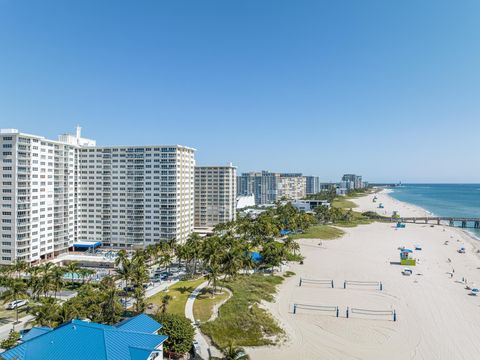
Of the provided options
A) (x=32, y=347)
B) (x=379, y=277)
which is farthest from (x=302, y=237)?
(x=32, y=347)

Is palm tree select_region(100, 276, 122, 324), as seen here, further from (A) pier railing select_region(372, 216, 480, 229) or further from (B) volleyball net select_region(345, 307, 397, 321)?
(A) pier railing select_region(372, 216, 480, 229)

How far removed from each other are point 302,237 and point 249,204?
7904cm

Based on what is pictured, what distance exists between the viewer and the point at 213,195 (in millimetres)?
117875

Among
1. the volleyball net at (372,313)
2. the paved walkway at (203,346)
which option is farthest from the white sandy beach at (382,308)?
the paved walkway at (203,346)

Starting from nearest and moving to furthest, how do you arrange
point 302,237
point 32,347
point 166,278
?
point 32,347 < point 166,278 < point 302,237

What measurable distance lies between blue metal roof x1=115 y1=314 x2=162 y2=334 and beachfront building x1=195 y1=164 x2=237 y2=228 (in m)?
84.6

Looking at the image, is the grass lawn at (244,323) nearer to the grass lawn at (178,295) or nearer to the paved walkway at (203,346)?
the paved walkway at (203,346)

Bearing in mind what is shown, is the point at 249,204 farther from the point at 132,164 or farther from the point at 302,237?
the point at 132,164

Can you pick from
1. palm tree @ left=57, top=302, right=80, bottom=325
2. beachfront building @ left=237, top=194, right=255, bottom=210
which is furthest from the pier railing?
palm tree @ left=57, top=302, right=80, bottom=325

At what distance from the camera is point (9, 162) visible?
67188mm

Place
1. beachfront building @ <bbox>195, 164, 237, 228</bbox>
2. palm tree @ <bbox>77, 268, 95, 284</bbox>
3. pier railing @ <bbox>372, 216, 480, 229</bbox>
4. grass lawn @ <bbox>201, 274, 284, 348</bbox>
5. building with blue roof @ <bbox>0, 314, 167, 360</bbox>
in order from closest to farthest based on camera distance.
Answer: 1. building with blue roof @ <bbox>0, 314, 167, 360</bbox>
2. grass lawn @ <bbox>201, 274, 284, 348</bbox>
3. palm tree @ <bbox>77, 268, 95, 284</bbox>
4. beachfront building @ <bbox>195, 164, 237, 228</bbox>
5. pier railing @ <bbox>372, 216, 480, 229</bbox>

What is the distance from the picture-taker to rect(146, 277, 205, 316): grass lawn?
149ft

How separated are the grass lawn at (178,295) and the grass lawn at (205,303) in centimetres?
177

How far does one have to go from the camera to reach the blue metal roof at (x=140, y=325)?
2945cm
